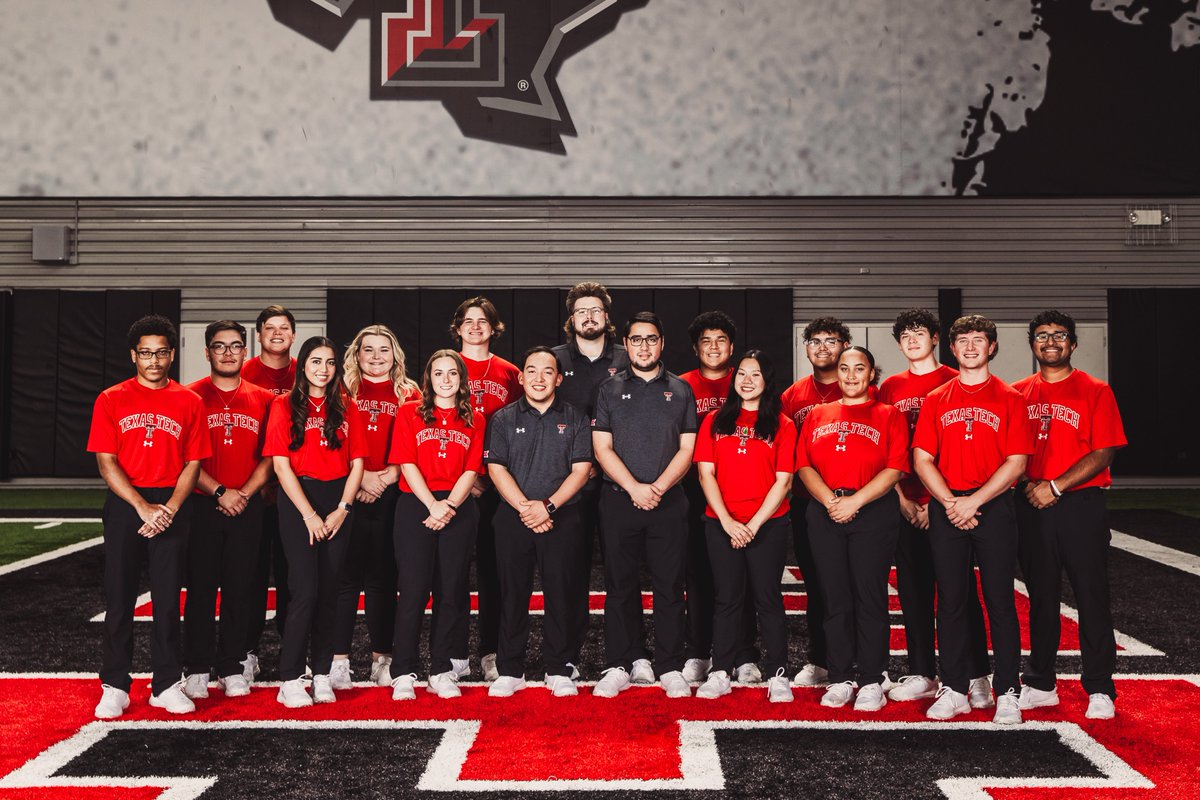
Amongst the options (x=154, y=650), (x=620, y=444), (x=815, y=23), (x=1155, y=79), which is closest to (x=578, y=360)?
(x=620, y=444)

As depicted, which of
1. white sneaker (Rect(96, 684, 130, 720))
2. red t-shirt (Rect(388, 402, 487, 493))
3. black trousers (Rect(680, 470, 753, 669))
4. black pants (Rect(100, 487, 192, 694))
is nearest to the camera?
white sneaker (Rect(96, 684, 130, 720))

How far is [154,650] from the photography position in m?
4.84

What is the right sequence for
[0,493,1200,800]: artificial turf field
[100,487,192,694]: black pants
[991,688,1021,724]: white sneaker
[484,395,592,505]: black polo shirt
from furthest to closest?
[484,395,592,505]: black polo shirt → [100,487,192,694]: black pants → [991,688,1021,724]: white sneaker → [0,493,1200,800]: artificial turf field

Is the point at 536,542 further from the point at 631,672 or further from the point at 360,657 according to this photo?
the point at 360,657

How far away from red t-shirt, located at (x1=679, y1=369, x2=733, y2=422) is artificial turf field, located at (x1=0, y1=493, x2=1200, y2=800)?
156cm

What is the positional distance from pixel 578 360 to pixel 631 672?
1.78m

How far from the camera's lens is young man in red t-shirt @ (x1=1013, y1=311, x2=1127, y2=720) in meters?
4.69

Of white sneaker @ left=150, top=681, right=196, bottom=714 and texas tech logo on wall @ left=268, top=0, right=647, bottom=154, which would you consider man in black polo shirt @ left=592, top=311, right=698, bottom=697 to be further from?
texas tech logo on wall @ left=268, top=0, right=647, bottom=154

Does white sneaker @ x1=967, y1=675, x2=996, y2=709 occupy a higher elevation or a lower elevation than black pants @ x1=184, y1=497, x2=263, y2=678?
lower

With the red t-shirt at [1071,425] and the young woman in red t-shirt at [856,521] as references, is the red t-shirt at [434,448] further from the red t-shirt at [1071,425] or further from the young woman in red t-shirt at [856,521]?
the red t-shirt at [1071,425]

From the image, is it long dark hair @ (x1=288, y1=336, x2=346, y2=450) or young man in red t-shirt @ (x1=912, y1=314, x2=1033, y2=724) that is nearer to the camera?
young man in red t-shirt @ (x1=912, y1=314, x2=1033, y2=724)

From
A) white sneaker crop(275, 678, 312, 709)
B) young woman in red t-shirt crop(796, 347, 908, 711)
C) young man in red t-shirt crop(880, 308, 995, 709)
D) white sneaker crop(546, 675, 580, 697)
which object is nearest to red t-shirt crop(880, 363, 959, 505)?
young man in red t-shirt crop(880, 308, 995, 709)

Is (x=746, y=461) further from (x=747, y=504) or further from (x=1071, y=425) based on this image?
(x=1071, y=425)

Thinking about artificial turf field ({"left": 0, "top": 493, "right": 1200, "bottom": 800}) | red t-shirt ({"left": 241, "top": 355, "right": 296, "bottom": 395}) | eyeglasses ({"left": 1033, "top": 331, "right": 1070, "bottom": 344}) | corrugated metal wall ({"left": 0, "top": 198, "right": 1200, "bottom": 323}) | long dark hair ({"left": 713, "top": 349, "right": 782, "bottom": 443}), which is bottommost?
artificial turf field ({"left": 0, "top": 493, "right": 1200, "bottom": 800})
